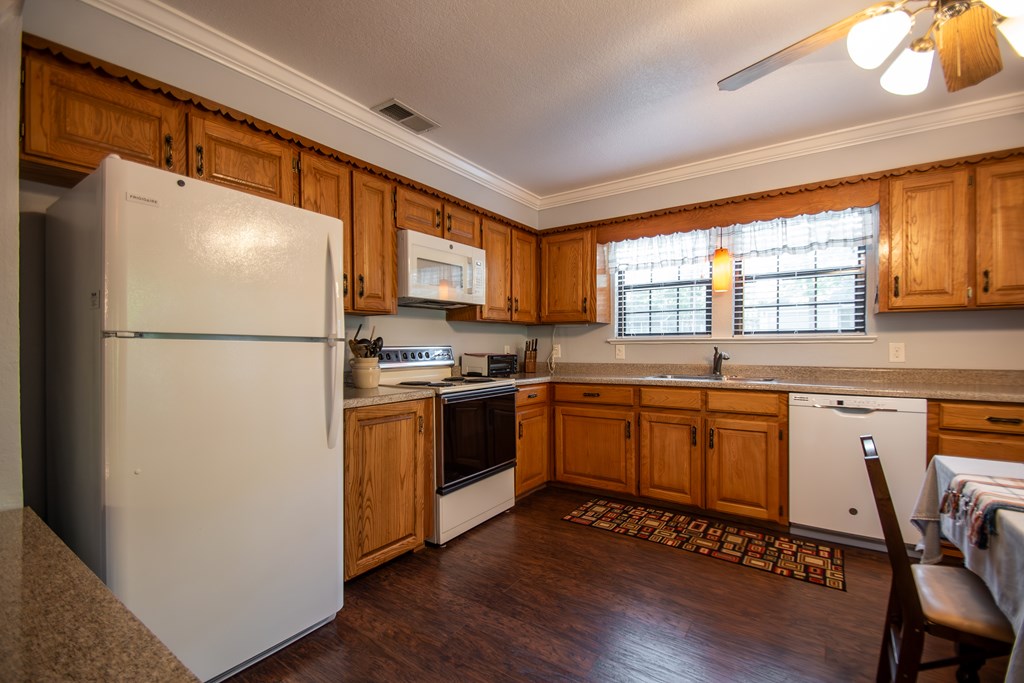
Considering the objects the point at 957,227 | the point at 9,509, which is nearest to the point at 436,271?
the point at 9,509

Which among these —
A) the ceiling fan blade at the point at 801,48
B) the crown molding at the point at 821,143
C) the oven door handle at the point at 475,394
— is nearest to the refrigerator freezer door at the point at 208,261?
the oven door handle at the point at 475,394

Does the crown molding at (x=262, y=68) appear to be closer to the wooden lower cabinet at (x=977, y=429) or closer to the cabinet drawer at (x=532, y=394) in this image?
the cabinet drawer at (x=532, y=394)

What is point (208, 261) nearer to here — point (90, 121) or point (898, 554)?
point (90, 121)

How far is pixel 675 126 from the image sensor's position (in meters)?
2.93

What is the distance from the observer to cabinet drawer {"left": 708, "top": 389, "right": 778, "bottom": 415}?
2.81 meters

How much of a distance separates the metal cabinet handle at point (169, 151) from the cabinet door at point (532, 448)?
2.35 meters

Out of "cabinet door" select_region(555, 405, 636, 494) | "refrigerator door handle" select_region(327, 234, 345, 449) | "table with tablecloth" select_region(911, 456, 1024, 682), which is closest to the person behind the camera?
"table with tablecloth" select_region(911, 456, 1024, 682)

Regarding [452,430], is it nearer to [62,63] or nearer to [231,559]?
[231,559]

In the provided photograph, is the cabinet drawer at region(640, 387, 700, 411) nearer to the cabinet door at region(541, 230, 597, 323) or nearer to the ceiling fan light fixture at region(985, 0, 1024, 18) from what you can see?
the cabinet door at region(541, 230, 597, 323)

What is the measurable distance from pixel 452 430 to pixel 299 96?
198cm

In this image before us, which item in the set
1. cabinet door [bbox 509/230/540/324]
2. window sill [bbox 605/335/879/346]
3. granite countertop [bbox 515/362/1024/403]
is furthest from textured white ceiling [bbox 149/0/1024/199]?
granite countertop [bbox 515/362/1024/403]

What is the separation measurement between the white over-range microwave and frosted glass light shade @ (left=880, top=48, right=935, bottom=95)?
7.47 feet

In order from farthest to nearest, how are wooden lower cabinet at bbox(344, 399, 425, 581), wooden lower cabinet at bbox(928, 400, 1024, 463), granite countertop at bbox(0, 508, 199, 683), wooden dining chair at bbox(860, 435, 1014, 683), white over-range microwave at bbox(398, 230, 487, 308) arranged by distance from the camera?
white over-range microwave at bbox(398, 230, 487, 308) < wooden lower cabinet at bbox(928, 400, 1024, 463) < wooden lower cabinet at bbox(344, 399, 425, 581) < wooden dining chair at bbox(860, 435, 1014, 683) < granite countertop at bbox(0, 508, 199, 683)

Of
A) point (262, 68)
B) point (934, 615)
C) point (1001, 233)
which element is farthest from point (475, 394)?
point (1001, 233)
